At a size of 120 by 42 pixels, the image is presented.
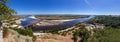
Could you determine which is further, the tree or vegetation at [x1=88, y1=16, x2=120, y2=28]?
vegetation at [x1=88, y1=16, x2=120, y2=28]

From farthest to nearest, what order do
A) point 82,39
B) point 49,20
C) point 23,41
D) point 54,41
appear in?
1. point 49,20
2. point 82,39
3. point 54,41
4. point 23,41

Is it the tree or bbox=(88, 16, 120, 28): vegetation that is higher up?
the tree

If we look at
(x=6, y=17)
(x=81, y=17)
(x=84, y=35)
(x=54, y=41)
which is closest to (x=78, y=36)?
(x=84, y=35)

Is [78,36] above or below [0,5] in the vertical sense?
below

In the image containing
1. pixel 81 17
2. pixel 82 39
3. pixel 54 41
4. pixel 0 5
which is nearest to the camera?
pixel 0 5

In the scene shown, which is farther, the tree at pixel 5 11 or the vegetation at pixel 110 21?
the vegetation at pixel 110 21

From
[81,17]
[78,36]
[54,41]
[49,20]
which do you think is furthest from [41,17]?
[54,41]

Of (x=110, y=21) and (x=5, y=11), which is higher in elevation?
(x=5, y=11)

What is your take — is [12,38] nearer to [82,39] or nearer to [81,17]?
[82,39]

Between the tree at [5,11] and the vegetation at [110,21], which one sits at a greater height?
the tree at [5,11]

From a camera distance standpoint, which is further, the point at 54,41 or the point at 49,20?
the point at 49,20

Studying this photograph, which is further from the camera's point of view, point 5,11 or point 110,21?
point 110,21
